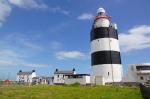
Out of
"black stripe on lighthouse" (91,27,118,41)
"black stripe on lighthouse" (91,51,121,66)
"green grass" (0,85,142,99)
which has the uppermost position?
"black stripe on lighthouse" (91,27,118,41)

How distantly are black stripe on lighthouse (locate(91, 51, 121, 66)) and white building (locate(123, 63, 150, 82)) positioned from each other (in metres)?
3.75

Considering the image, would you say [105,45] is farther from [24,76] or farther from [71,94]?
[24,76]

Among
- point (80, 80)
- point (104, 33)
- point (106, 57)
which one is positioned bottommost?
point (80, 80)

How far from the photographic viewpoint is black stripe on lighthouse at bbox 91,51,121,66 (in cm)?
4050

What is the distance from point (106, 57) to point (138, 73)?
8682mm

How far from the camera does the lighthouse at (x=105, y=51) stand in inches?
1580

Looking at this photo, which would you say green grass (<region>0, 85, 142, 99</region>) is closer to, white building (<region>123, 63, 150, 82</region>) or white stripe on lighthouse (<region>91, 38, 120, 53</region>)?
white building (<region>123, 63, 150, 82</region>)

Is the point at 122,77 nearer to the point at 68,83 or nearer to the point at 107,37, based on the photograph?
the point at 107,37

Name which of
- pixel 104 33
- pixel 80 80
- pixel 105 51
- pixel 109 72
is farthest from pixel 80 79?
pixel 104 33

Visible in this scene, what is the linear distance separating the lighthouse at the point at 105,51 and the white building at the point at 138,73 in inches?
85.5

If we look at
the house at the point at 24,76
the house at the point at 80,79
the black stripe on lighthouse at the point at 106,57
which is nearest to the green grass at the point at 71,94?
the house at the point at 80,79

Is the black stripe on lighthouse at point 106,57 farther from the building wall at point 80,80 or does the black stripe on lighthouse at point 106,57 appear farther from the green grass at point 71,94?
the green grass at point 71,94

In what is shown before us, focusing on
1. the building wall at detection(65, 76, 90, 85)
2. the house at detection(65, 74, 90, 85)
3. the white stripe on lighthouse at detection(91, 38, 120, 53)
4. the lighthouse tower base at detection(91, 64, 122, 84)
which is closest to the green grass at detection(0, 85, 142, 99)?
the lighthouse tower base at detection(91, 64, 122, 84)

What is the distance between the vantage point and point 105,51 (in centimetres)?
4106
